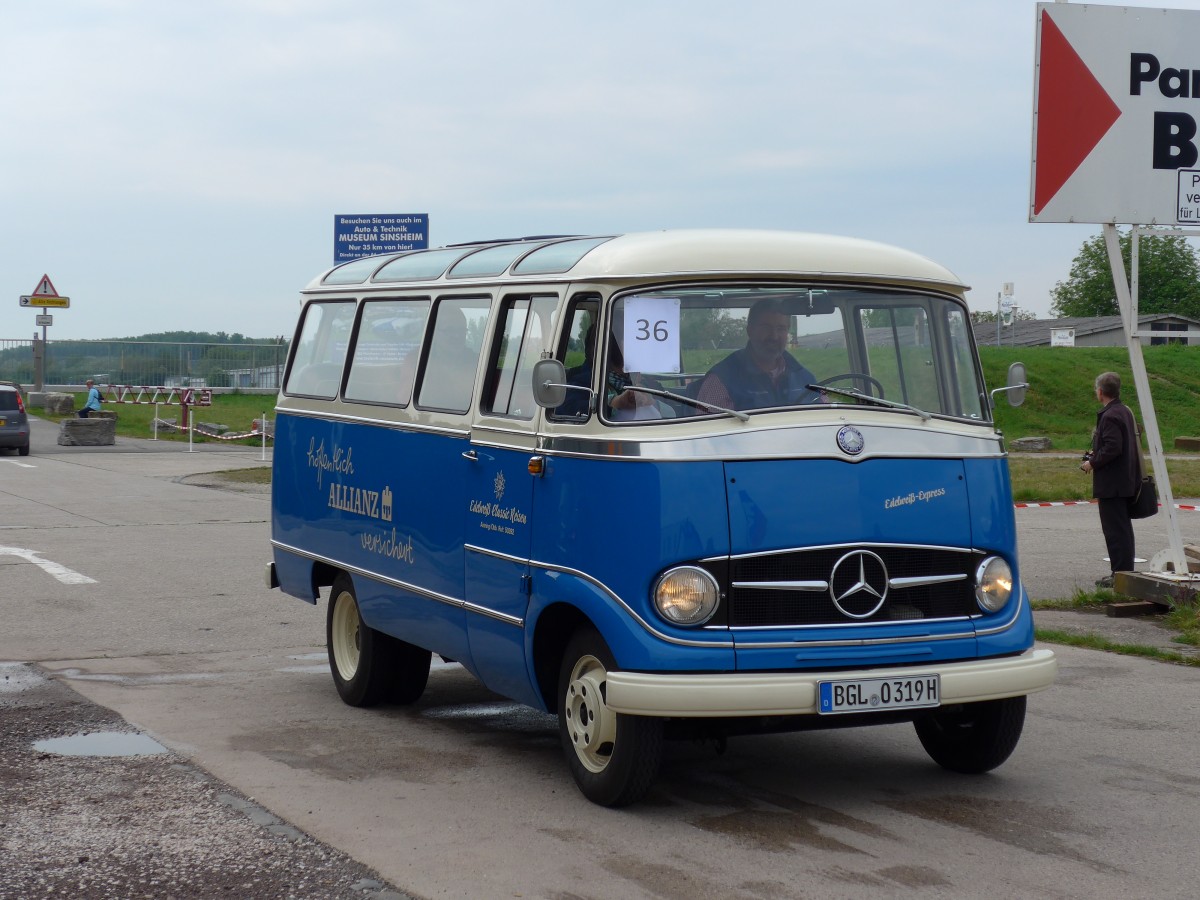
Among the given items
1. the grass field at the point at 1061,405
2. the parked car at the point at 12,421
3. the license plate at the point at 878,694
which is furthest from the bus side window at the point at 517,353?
the parked car at the point at 12,421

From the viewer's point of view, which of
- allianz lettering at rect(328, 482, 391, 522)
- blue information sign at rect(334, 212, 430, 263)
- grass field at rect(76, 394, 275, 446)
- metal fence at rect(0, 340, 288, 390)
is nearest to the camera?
allianz lettering at rect(328, 482, 391, 522)

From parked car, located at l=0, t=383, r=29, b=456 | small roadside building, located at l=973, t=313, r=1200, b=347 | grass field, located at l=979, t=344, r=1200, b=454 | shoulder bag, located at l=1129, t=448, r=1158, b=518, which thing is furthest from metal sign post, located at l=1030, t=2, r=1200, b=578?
small roadside building, located at l=973, t=313, r=1200, b=347

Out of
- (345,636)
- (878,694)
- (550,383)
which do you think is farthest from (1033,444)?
(550,383)

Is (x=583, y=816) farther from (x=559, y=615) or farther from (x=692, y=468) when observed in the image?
(x=692, y=468)

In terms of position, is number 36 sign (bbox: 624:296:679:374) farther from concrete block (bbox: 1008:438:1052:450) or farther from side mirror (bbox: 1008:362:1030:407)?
concrete block (bbox: 1008:438:1052:450)

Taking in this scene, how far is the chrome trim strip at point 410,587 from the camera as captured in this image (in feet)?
22.7

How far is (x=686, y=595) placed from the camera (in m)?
5.92

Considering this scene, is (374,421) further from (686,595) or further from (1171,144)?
(1171,144)

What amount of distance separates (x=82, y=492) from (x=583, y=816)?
62.0 ft

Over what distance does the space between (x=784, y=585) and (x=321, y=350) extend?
4491mm

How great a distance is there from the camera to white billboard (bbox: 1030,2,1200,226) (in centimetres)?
1205

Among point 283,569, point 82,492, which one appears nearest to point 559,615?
point 283,569

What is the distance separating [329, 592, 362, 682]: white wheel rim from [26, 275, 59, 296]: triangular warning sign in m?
36.7

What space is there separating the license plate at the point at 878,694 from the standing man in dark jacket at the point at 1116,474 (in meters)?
7.47
